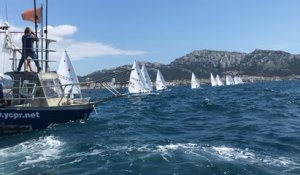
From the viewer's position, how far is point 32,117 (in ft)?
75.2

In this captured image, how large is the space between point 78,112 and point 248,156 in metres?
12.4

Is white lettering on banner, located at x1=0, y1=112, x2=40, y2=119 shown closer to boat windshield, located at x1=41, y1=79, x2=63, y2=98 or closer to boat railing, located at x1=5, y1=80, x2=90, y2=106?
boat railing, located at x1=5, y1=80, x2=90, y2=106

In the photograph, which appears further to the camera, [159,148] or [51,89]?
[51,89]

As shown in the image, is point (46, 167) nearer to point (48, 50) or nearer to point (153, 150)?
point (153, 150)

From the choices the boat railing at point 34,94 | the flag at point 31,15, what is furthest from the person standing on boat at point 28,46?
the flag at point 31,15

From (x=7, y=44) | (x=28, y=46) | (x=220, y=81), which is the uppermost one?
(x=7, y=44)

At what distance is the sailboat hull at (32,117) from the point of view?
22.3m

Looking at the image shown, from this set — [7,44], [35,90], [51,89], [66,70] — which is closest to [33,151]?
[35,90]

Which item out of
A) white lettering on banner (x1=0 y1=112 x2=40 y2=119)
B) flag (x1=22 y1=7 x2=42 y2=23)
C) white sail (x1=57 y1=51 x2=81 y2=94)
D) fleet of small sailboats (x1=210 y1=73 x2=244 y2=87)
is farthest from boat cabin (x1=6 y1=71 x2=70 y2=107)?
fleet of small sailboats (x1=210 y1=73 x2=244 y2=87)

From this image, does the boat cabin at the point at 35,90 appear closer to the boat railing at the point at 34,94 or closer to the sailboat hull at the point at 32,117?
the boat railing at the point at 34,94

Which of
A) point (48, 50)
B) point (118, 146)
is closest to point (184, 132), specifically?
point (118, 146)

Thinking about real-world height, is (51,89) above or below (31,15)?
below

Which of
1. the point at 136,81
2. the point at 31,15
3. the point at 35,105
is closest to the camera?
the point at 35,105

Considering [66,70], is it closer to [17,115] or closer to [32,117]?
A: [32,117]
